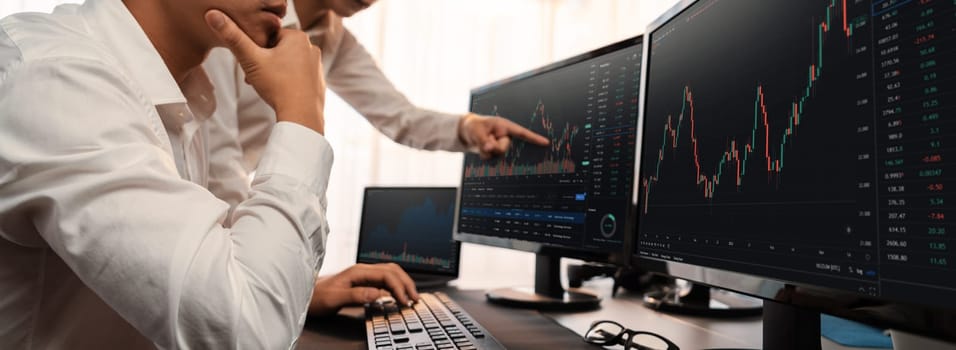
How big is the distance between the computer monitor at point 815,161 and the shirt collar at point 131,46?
25.4 inches

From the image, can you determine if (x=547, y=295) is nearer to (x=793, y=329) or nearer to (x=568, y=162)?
(x=568, y=162)

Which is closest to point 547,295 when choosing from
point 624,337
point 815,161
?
point 624,337

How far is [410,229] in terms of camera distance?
140cm

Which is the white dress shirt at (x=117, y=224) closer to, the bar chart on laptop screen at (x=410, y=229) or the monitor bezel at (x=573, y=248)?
the monitor bezel at (x=573, y=248)

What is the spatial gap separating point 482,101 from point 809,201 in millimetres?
902

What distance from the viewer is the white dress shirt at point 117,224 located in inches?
16.5

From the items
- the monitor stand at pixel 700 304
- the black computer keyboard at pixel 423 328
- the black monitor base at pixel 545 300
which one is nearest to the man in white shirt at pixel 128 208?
the black computer keyboard at pixel 423 328

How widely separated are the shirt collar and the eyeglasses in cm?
63

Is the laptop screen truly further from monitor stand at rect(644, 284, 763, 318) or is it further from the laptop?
monitor stand at rect(644, 284, 763, 318)

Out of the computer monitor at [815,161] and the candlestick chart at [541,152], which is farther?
the candlestick chart at [541,152]

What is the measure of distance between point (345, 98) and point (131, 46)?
0.92m

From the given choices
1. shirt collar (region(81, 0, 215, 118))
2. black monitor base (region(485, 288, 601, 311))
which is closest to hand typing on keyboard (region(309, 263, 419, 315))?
black monitor base (region(485, 288, 601, 311))

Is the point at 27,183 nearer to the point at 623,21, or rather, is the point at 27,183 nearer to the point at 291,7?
the point at 291,7

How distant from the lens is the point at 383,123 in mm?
1494
